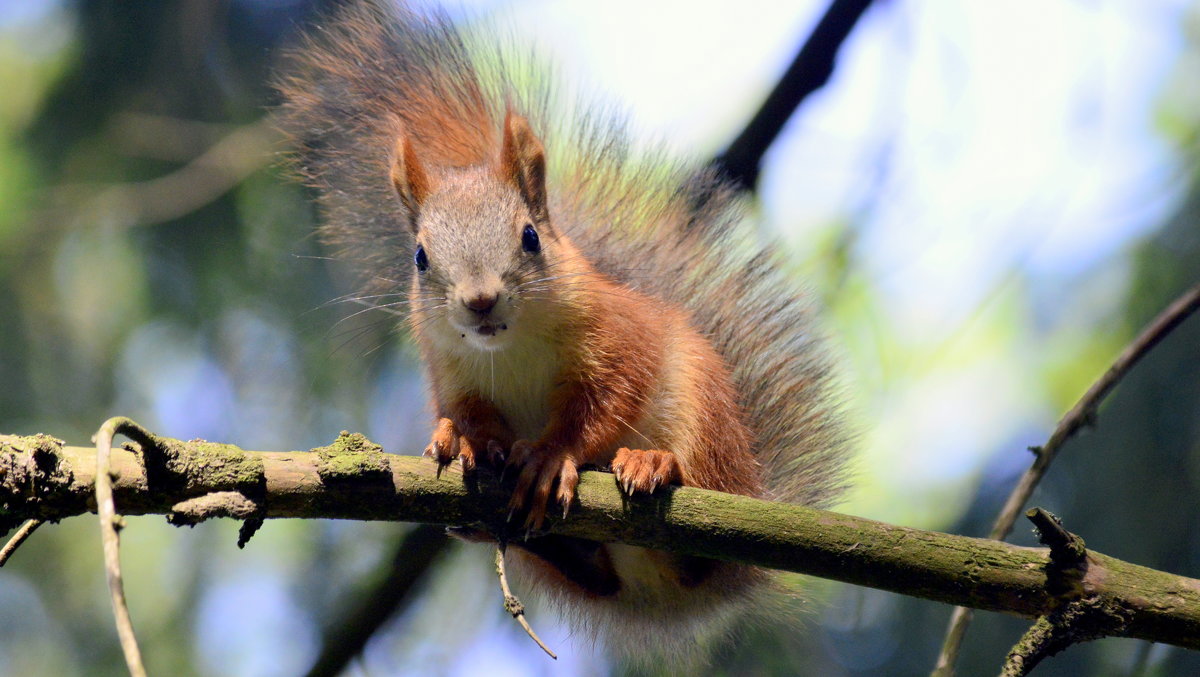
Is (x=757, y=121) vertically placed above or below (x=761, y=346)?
above

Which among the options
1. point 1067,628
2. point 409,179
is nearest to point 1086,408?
point 1067,628

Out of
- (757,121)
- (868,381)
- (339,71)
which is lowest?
(868,381)

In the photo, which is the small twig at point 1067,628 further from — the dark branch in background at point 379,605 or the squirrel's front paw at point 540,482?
the dark branch in background at point 379,605

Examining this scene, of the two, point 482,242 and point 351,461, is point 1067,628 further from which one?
point 482,242

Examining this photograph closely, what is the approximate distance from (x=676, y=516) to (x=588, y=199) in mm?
1798

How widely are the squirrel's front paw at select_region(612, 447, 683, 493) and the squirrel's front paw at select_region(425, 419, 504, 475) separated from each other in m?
0.34

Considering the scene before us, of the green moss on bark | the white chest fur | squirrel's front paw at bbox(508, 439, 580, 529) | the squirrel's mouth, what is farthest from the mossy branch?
the white chest fur

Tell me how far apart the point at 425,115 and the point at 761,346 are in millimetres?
1551

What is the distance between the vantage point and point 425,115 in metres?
3.49

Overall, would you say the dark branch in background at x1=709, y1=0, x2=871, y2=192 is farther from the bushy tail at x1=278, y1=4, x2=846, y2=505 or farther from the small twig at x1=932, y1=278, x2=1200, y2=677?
the small twig at x1=932, y1=278, x2=1200, y2=677

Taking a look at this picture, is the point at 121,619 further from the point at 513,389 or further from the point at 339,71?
the point at 339,71

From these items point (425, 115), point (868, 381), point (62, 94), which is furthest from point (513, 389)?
point (62, 94)

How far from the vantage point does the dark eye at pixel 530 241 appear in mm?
2820

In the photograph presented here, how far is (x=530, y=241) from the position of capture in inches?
112
